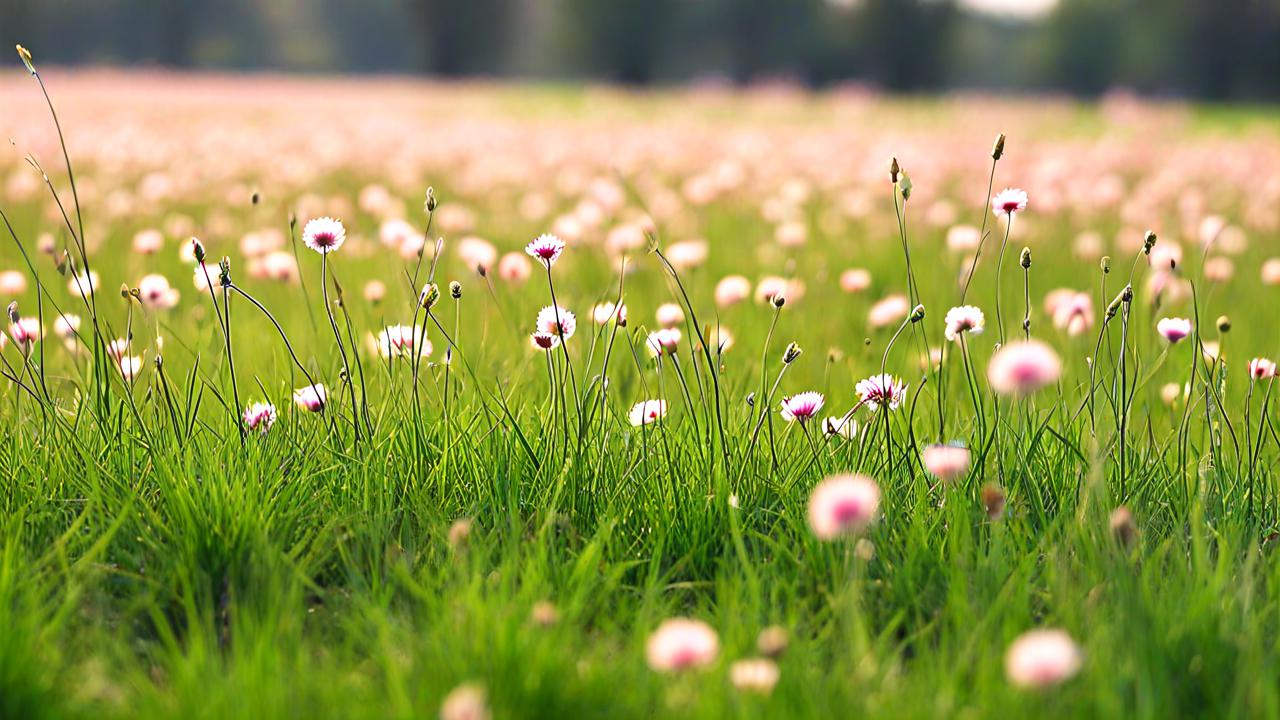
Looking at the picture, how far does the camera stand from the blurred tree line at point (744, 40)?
4700 cm

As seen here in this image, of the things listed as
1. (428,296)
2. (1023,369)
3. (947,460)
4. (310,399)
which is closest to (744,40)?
(310,399)

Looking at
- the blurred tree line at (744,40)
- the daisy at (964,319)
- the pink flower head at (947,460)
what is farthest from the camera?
the blurred tree line at (744,40)

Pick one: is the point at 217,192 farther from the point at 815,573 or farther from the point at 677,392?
the point at 815,573

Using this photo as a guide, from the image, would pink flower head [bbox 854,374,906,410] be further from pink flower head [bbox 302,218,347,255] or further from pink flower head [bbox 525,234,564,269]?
pink flower head [bbox 302,218,347,255]

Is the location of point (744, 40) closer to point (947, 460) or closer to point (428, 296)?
point (428, 296)

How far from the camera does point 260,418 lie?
2105mm

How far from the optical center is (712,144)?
9023 mm

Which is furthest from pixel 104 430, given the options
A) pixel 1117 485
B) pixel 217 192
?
pixel 217 192

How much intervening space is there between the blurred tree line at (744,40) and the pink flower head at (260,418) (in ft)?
160

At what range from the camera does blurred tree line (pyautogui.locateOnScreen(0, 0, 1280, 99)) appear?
47.0m

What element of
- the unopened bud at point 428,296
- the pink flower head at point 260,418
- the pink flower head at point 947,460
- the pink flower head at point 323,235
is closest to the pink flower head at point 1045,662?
the pink flower head at point 947,460

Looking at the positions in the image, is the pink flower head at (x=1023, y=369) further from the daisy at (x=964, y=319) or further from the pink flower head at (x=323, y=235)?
the pink flower head at (x=323, y=235)

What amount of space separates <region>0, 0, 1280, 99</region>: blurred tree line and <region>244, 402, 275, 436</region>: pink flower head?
160 feet

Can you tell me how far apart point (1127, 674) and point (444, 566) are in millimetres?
923
